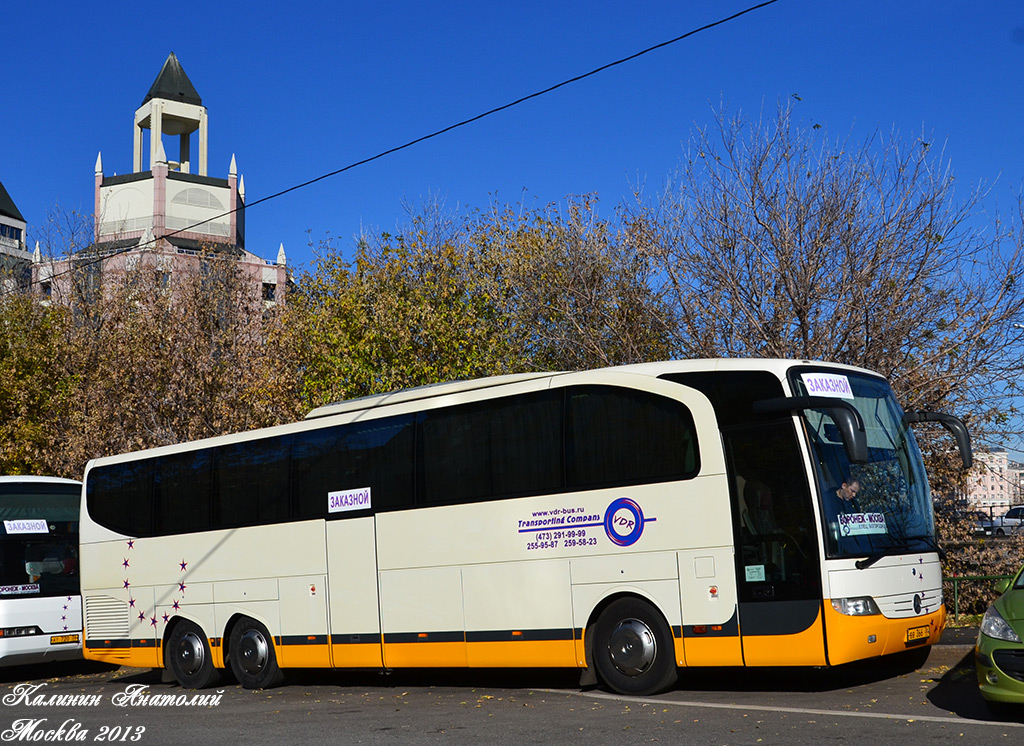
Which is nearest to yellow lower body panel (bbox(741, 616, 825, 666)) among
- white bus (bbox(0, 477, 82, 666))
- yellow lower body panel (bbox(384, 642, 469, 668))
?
yellow lower body panel (bbox(384, 642, 469, 668))

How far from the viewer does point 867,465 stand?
10891mm

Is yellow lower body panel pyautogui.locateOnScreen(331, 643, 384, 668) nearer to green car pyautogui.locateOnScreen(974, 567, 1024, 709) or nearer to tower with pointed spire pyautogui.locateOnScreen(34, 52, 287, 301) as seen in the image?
green car pyautogui.locateOnScreen(974, 567, 1024, 709)

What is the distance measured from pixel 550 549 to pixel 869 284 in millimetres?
8992

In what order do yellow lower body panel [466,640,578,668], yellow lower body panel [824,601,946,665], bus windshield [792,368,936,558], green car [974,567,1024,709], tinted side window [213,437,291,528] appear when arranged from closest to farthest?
1. green car [974,567,1024,709]
2. yellow lower body panel [824,601,946,665]
3. bus windshield [792,368,936,558]
4. yellow lower body panel [466,640,578,668]
5. tinted side window [213,437,291,528]

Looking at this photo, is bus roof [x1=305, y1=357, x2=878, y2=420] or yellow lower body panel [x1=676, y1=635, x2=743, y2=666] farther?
bus roof [x1=305, y1=357, x2=878, y2=420]

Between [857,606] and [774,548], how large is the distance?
0.90 metres

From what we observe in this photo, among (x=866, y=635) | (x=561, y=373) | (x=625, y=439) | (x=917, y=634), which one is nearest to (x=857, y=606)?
(x=866, y=635)

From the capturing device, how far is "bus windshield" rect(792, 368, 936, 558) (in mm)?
10438

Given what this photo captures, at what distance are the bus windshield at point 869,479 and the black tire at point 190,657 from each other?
936 centimetres

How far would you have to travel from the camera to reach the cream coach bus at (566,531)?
10516 millimetres

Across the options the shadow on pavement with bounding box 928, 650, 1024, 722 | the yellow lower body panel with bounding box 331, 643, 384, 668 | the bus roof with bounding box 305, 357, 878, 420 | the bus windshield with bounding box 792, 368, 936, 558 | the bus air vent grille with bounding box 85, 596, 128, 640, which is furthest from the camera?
the bus air vent grille with bounding box 85, 596, 128, 640
